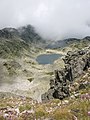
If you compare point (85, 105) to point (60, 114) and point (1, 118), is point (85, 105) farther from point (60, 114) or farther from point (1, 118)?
point (1, 118)

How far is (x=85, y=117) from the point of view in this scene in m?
15.8

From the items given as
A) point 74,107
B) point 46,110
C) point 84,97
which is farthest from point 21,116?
point 84,97

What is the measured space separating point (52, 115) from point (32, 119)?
40.5 inches

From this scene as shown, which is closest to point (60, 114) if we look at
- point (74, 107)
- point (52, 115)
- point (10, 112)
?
point (52, 115)

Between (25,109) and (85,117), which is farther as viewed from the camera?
(25,109)

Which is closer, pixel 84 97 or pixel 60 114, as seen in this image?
pixel 60 114

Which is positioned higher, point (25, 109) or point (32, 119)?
point (25, 109)

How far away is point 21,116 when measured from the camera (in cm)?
1603

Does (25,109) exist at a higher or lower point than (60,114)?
higher

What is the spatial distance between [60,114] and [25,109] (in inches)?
115

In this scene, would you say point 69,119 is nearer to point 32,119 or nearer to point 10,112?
point 32,119

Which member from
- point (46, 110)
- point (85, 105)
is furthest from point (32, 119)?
point (85, 105)

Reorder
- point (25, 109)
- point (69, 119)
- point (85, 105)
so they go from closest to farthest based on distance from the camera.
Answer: point (69, 119), point (85, 105), point (25, 109)

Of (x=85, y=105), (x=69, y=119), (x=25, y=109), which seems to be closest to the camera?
(x=69, y=119)
